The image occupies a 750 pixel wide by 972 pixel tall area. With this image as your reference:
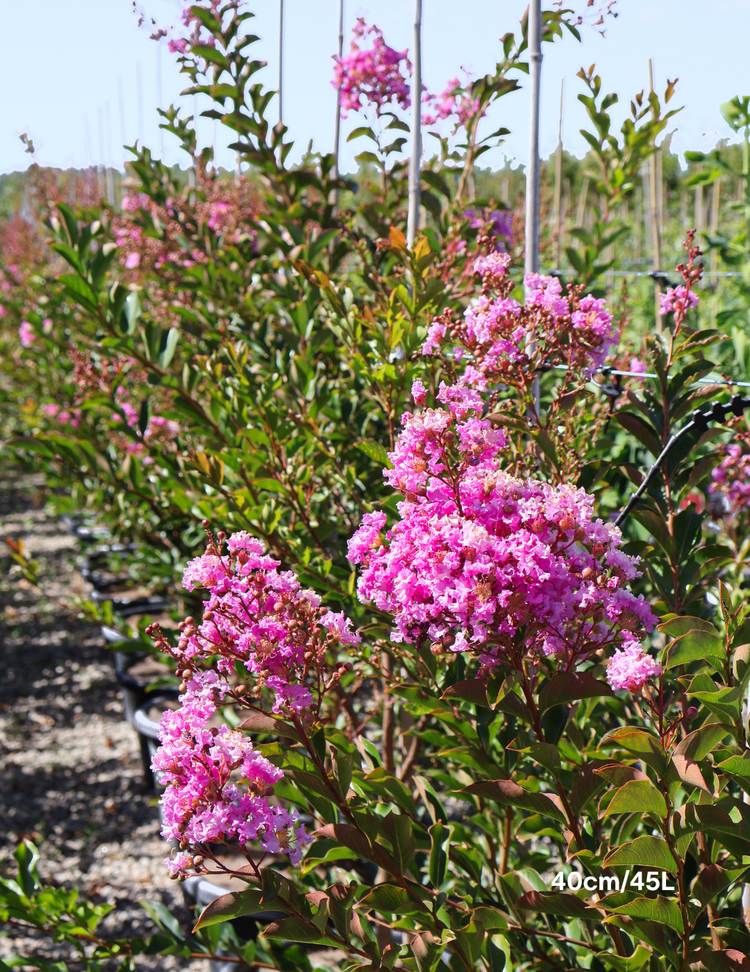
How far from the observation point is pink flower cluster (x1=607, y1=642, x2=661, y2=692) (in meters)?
0.78

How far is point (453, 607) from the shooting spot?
78 cm

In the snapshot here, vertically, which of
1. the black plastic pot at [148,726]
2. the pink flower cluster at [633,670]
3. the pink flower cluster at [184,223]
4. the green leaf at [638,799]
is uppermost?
the pink flower cluster at [184,223]

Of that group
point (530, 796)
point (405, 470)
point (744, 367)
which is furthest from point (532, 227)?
point (744, 367)

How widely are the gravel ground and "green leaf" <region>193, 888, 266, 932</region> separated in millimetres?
1335

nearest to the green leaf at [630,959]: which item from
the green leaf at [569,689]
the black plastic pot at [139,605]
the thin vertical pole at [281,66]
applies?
the green leaf at [569,689]

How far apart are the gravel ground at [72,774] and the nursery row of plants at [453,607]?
97 centimetres

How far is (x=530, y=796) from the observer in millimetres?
825

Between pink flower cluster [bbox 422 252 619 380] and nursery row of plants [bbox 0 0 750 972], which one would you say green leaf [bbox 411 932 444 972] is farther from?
pink flower cluster [bbox 422 252 619 380]

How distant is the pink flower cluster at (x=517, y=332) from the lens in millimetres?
1046

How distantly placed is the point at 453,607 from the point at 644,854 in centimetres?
28

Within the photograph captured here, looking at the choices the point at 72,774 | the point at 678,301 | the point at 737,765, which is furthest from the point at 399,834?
the point at 72,774

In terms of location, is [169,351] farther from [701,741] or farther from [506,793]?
[701,741]

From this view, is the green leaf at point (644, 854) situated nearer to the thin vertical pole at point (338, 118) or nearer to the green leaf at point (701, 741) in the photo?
the green leaf at point (701, 741)

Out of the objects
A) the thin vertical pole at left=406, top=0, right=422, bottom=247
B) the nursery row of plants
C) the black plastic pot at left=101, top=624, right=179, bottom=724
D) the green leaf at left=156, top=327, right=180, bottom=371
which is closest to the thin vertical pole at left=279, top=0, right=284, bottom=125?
the nursery row of plants
